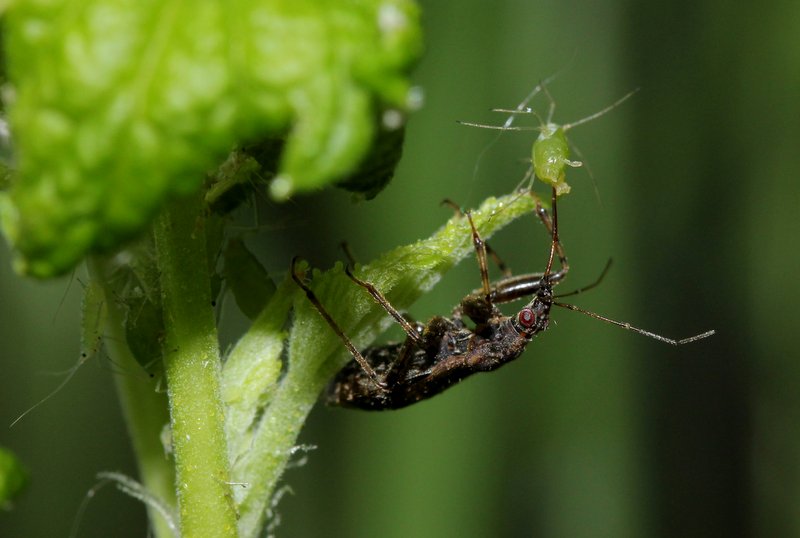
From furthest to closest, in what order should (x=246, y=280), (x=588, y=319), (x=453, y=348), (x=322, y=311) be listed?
1. (x=588, y=319)
2. (x=453, y=348)
3. (x=246, y=280)
4. (x=322, y=311)

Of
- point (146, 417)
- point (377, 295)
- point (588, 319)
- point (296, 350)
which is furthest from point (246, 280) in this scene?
point (588, 319)

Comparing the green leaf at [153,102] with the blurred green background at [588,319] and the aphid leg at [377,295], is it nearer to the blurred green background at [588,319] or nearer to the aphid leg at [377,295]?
the aphid leg at [377,295]

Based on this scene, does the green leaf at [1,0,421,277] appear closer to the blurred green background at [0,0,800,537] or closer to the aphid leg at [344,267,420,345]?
the aphid leg at [344,267,420,345]

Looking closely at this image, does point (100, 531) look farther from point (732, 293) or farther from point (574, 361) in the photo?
point (732, 293)

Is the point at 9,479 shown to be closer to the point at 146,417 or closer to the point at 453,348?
the point at 146,417

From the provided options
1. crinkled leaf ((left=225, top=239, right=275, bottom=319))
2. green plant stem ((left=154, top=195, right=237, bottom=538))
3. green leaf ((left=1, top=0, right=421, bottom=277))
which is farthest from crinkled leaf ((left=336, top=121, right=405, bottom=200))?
crinkled leaf ((left=225, top=239, right=275, bottom=319))

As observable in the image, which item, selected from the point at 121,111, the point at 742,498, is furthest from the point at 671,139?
the point at 121,111

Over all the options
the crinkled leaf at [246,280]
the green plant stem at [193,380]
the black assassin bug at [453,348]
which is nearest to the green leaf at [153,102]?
the green plant stem at [193,380]
